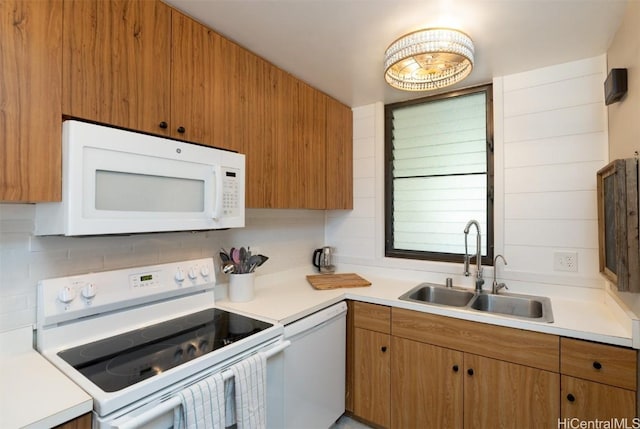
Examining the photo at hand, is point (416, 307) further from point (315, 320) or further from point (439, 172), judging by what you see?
point (439, 172)

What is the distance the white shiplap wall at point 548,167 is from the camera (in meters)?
1.83

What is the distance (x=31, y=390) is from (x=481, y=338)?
6.00 ft

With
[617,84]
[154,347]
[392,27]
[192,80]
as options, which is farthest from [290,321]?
[617,84]

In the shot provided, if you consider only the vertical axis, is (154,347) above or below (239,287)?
below

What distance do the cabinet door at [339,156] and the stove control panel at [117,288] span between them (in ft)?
3.57

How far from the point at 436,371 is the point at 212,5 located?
214cm

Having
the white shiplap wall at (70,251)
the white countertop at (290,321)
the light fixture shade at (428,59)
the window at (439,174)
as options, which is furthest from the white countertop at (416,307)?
the light fixture shade at (428,59)

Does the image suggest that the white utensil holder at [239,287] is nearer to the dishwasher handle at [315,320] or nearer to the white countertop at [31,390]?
the dishwasher handle at [315,320]

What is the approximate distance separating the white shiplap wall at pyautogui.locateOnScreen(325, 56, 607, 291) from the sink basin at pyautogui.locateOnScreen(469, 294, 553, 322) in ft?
0.40

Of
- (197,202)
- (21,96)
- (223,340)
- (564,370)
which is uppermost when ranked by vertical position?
(21,96)

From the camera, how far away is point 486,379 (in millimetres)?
1632

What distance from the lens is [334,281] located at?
229cm

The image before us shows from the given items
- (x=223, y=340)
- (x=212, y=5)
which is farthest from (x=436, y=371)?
(x=212, y=5)

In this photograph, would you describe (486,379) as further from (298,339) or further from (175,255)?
(175,255)
